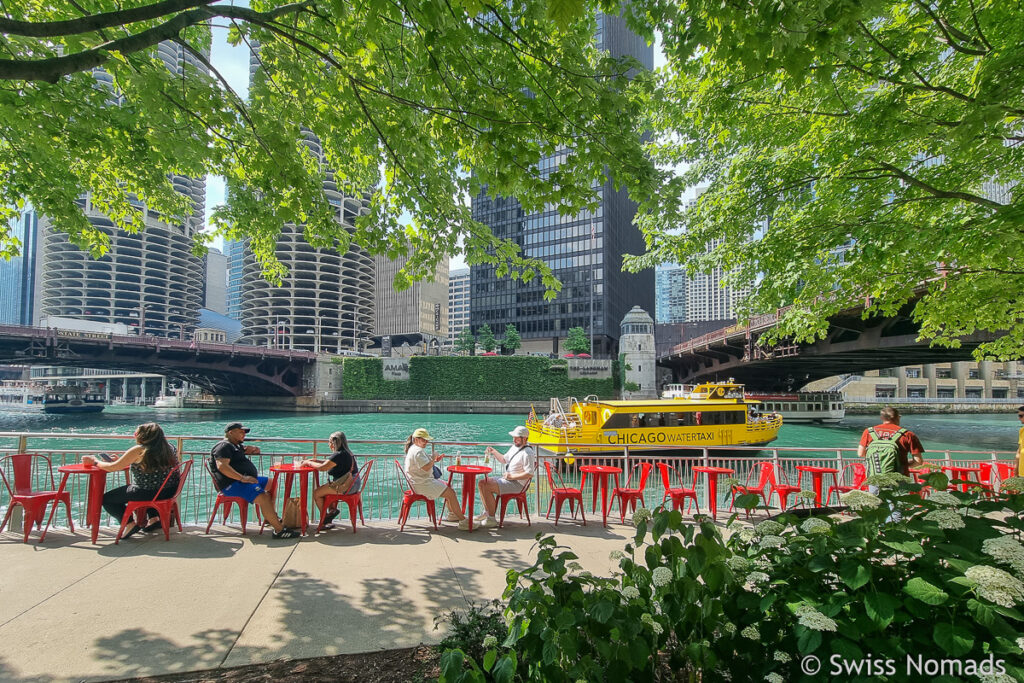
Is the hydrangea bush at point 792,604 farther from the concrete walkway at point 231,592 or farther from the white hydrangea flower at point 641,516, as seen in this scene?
the concrete walkway at point 231,592

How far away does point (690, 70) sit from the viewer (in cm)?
514

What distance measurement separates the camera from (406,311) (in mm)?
129750

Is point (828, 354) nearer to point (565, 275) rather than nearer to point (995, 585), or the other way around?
point (995, 585)

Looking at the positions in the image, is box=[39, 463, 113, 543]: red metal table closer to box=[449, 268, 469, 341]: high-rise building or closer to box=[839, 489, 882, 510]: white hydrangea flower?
box=[839, 489, 882, 510]: white hydrangea flower

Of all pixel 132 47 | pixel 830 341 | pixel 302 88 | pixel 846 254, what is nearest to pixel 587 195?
pixel 302 88

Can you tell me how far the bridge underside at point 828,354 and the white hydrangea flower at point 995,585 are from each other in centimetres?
1974

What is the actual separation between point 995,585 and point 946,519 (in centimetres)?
55

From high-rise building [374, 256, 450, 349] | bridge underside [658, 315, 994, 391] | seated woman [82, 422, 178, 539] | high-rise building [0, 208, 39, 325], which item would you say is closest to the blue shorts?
seated woman [82, 422, 178, 539]

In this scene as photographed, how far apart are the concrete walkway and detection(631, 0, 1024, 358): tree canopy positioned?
14.9 ft

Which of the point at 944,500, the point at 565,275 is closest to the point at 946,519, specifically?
the point at 944,500

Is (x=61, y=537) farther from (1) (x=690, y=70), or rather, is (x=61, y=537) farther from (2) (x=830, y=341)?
(2) (x=830, y=341)

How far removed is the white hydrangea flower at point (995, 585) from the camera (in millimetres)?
1733

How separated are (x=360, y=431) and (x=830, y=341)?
33.6 m

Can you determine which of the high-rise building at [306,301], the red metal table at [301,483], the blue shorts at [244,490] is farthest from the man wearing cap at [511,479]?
the high-rise building at [306,301]
